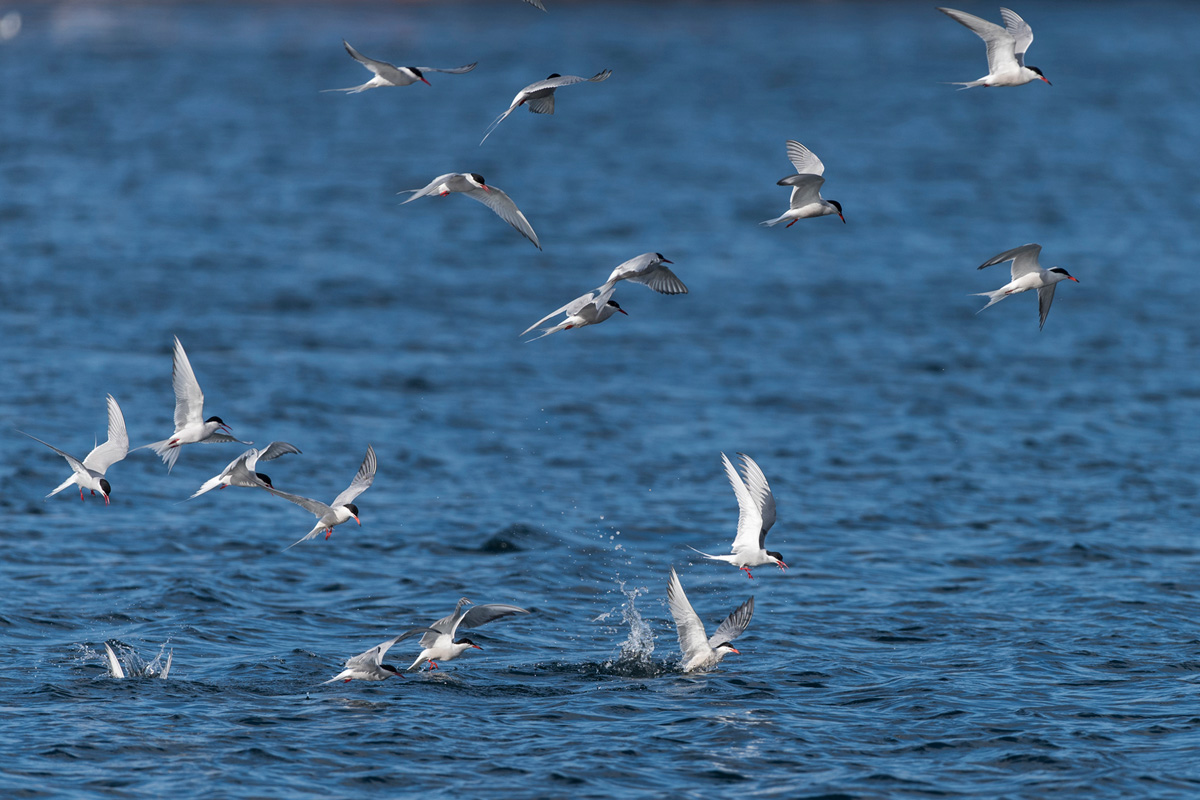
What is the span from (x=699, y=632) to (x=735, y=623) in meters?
0.65

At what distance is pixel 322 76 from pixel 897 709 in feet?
220

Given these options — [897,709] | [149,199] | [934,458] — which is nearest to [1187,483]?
[934,458]

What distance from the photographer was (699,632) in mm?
15273

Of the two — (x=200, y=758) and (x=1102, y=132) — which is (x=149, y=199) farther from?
(x=1102, y=132)

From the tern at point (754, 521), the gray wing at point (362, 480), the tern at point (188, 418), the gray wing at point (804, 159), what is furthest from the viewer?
the gray wing at point (804, 159)

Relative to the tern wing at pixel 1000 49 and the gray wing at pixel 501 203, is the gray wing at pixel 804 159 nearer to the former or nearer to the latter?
the tern wing at pixel 1000 49

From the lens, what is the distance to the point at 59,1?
9812 cm

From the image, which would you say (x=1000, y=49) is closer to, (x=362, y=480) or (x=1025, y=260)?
(x=1025, y=260)

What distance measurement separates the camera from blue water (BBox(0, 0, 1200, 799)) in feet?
45.3

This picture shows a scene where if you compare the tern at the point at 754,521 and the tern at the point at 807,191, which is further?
the tern at the point at 807,191

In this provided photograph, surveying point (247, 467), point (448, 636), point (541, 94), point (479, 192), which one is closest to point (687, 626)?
point (448, 636)

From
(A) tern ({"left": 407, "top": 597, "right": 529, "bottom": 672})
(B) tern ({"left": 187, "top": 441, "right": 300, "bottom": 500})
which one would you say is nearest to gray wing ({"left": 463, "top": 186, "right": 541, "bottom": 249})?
(B) tern ({"left": 187, "top": 441, "right": 300, "bottom": 500})

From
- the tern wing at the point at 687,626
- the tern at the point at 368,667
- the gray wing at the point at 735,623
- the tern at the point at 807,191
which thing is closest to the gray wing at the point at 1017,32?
the tern at the point at 807,191

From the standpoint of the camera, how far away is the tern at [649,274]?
1452 cm
